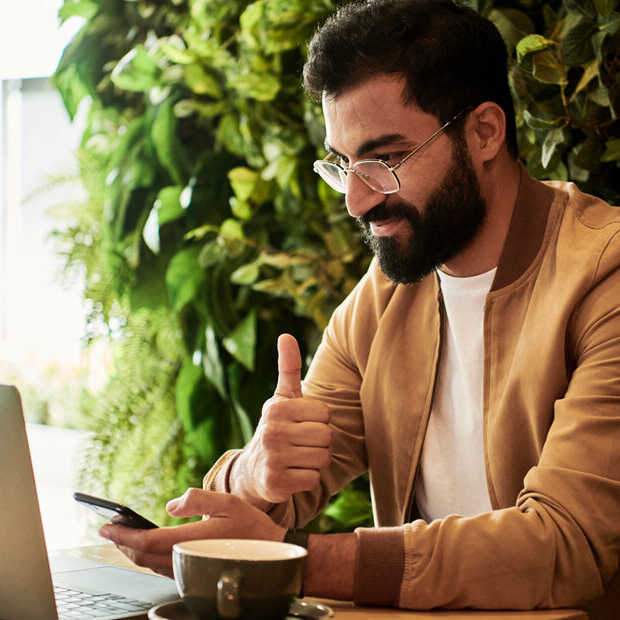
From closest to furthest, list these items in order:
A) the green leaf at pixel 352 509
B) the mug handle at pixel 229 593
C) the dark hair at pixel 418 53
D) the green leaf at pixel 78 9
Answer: the mug handle at pixel 229 593 → the dark hair at pixel 418 53 → the green leaf at pixel 352 509 → the green leaf at pixel 78 9

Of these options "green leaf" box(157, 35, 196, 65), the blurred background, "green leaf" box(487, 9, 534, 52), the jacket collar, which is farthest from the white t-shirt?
the blurred background

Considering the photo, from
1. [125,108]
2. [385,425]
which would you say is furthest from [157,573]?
[125,108]

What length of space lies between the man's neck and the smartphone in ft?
2.38

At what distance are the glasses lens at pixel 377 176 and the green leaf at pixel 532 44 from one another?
0.39 metres

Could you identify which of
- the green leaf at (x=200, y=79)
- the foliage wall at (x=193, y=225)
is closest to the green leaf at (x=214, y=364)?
the foliage wall at (x=193, y=225)

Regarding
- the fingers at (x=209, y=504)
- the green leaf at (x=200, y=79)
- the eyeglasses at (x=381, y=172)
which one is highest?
the green leaf at (x=200, y=79)

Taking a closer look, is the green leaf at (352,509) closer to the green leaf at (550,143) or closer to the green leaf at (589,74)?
the green leaf at (550,143)

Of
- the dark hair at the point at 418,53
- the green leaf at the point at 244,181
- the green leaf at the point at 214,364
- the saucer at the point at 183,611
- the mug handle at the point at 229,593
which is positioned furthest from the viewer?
the green leaf at the point at 214,364

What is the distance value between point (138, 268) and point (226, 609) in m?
2.05

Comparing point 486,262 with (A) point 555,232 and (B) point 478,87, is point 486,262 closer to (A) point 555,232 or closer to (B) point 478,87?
(A) point 555,232

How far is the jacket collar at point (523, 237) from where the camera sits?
147cm

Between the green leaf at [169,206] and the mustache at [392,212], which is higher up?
the green leaf at [169,206]

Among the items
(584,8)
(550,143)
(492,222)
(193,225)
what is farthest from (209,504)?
(193,225)

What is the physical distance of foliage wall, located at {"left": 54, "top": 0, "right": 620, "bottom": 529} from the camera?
7.88ft
